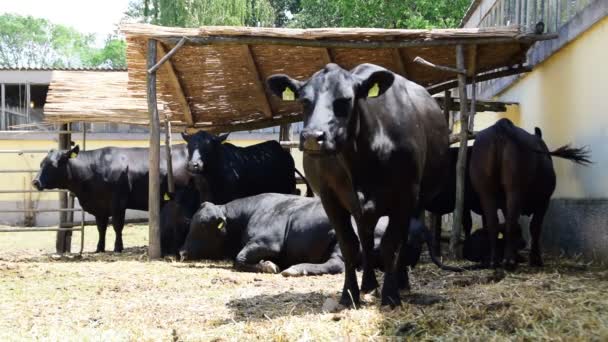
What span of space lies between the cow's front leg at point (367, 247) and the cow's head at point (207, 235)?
4.00 metres

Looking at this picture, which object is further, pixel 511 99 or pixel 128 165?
pixel 128 165

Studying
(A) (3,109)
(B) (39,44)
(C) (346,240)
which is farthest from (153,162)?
(B) (39,44)

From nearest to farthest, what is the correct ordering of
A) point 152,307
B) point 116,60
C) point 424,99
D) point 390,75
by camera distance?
point 390,75, point 152,307, point 424,99, point 116,60

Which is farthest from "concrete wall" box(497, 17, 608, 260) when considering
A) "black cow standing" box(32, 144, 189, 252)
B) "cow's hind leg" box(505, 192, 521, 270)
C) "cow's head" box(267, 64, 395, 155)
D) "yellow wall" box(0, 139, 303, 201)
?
"yellow wall" box(0, 139, 303, 201)

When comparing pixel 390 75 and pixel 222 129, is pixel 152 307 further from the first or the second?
pixel 222 129

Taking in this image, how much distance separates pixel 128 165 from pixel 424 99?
26.0ft

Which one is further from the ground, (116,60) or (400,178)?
(116,60)

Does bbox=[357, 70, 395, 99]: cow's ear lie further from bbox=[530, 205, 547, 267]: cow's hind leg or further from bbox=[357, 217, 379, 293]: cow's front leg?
bbox=[530, 205, 547, 267]: cow's hind leg

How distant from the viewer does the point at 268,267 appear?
8.78 m

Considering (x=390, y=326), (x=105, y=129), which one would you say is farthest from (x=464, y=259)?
(x=105, y=129)

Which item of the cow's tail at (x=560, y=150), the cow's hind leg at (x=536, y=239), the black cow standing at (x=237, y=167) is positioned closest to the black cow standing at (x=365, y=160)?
the cow's tail at (x=560, y=150)

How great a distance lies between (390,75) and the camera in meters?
5.64

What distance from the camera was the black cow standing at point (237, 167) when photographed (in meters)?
11.8

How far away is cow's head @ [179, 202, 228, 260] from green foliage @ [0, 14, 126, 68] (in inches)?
2178
